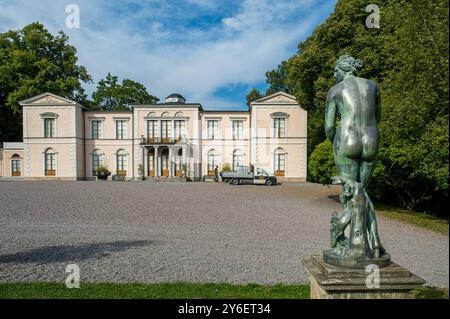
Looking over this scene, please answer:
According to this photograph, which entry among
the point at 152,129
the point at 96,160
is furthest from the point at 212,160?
the point at 96,160

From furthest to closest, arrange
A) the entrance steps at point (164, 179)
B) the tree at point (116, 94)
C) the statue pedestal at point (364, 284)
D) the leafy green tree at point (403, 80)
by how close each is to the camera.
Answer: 1. the tree at point (116, 94)
2. the entrance steps at point (164, 179)
3. the leafy green tree at point (403, 80)
4. the statue pedestal at point (364, 284)

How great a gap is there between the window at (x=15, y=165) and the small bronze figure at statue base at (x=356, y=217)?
37755 mm

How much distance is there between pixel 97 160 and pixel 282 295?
→ 32.4m

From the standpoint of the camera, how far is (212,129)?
1252 inches

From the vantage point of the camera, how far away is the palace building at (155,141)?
98.7 feet

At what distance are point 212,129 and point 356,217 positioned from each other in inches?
1171

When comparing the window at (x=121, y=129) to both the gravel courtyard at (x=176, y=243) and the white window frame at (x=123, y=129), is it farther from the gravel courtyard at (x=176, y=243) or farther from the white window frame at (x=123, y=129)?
the gravel courtyard at (x=176, y=243)

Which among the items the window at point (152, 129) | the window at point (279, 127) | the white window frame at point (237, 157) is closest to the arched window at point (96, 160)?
the window at point (152, 129)

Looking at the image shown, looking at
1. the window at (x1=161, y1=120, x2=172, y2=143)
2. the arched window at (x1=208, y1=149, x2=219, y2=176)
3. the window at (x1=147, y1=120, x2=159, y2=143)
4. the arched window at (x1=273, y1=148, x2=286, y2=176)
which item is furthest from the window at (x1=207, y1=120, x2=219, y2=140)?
the arched window at (x1=273, y1=148, x2=286, y2=176)

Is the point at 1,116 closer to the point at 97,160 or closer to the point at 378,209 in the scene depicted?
the point at 97,160

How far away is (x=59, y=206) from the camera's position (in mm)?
11617

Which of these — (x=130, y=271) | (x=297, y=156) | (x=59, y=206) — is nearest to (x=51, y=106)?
(x=59, y=206)

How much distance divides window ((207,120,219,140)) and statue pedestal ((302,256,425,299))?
29.6m

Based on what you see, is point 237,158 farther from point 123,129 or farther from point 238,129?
point 123,129
